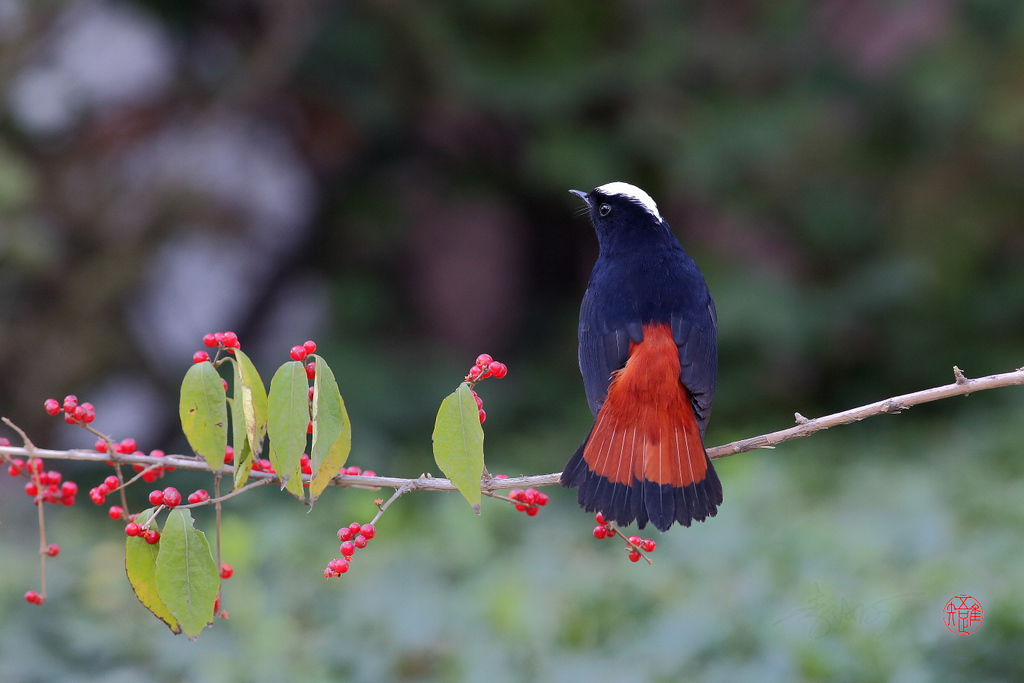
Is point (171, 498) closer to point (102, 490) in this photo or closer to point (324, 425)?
point (102, 490)

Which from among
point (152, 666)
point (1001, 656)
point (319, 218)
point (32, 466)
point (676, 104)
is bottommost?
point (152, 666)

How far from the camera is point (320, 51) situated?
6219 millimetres

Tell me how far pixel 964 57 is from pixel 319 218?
4.33m

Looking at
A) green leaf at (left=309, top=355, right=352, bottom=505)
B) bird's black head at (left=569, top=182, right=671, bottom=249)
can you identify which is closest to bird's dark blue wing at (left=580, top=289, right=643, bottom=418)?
bird's black head at (left=569, top=182, right=671, bottom=249)

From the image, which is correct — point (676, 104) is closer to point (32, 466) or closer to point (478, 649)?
point (478, 649)

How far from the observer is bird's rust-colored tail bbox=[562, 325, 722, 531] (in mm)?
2010

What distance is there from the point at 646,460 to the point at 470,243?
20.0 ft

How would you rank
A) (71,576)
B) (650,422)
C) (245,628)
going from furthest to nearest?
(71,576) → (245,628) → (650,422)

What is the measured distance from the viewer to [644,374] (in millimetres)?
2340

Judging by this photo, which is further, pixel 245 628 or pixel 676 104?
pixel 676 104

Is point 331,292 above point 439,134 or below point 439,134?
below

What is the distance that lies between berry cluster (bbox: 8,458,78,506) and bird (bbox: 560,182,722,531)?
0.96m

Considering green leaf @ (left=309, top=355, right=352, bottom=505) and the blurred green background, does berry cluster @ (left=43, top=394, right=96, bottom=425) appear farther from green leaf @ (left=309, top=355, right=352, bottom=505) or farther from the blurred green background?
the blurred green background

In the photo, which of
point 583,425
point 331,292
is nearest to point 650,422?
point 583,425
